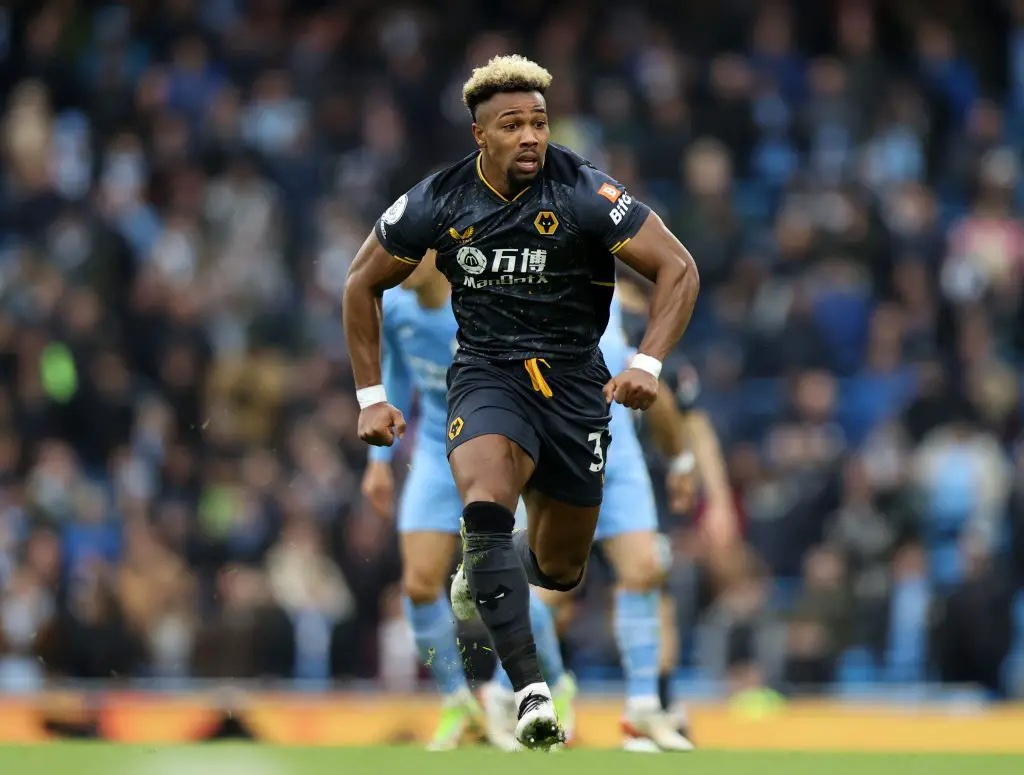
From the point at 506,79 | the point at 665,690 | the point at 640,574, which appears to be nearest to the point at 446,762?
the point at 506,79

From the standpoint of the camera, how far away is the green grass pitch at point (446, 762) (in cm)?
643

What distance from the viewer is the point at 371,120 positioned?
1803 centimetres

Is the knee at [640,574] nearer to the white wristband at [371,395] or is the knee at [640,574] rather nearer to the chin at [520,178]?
the white wristband at [371,395]

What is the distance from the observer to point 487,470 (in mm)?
7227

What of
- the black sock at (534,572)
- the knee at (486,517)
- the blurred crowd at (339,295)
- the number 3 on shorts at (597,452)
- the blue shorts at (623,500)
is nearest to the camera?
the knee at (486,517)

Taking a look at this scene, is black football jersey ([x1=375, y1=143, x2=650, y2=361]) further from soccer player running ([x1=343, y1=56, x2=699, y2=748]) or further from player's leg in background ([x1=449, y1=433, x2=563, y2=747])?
player's leg in background ([x1=449, y1=433, x2=563, y2=747])

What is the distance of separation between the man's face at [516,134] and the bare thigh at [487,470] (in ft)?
3.30

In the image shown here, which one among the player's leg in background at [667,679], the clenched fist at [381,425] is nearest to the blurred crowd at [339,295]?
the player's leg in background at [667,679]

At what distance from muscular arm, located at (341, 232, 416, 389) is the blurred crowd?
557cm

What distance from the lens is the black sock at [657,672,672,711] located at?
33.9ft

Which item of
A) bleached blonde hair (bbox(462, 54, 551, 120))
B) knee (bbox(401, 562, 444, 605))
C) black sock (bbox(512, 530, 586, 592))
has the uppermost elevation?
bleached blonde hair (bbox(462, 54, 551, 120))

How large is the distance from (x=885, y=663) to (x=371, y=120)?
7317 millimetres

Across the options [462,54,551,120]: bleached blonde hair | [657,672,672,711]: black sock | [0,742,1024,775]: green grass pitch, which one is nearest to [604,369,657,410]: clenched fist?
[462,54,551,120]: bleached blonde hair

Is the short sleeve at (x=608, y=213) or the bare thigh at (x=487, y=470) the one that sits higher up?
the short sleeve at (x=608, y=213)
